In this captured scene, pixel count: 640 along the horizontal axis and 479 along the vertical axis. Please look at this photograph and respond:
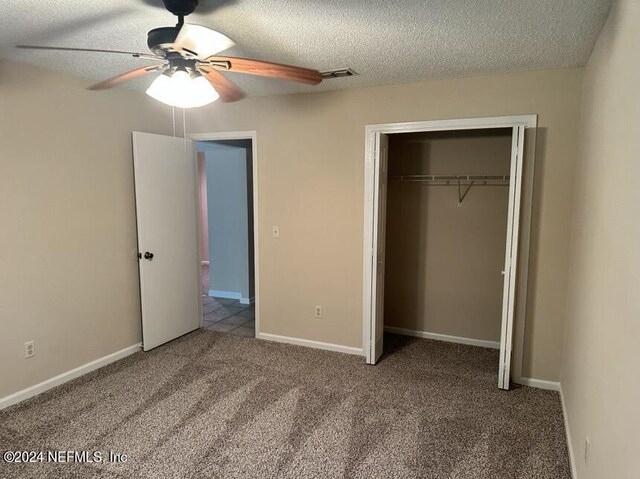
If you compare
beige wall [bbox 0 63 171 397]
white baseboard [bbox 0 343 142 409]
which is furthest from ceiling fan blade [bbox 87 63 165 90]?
white baseboard [bbox 0 343 142 409]

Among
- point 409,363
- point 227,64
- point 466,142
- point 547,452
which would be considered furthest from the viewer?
point 466,142

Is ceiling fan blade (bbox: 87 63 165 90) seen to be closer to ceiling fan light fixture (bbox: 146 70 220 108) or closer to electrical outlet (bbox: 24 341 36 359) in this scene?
ceiling fan light fixture (bbox: 146 70 220 108)

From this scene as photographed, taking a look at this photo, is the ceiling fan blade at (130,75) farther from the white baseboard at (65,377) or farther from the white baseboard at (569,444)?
the white baseboard at (569,444)

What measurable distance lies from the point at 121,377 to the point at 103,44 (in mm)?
2444

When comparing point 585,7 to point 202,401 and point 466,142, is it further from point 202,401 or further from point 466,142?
point 202,401

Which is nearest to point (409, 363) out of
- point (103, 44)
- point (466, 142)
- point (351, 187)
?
point (351, 187)

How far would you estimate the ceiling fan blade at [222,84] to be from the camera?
7.19ft

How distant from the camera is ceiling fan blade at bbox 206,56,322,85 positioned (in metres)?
1.99

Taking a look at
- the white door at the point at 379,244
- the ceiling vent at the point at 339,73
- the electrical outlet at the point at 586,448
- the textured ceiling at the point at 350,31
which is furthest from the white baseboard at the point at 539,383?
the ceiling vent at the point at 339,73

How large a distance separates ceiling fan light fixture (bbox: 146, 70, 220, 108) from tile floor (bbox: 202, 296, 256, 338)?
109 inches

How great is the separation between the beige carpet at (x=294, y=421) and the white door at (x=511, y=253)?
26 centimetres

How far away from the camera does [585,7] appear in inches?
76.2

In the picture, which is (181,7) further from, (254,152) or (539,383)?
(539,383)

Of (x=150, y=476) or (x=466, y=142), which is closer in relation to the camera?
(x=150, y=476)
